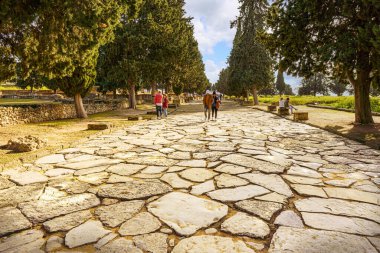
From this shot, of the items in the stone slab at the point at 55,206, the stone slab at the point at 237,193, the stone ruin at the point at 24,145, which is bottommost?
the stone slab at the point at 55,206

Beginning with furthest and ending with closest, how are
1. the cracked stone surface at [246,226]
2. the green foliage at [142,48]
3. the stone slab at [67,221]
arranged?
1. the green foliage at [142,48]
2. the stone slab at [67,221]
3. the cracked stone surface at [246,226]

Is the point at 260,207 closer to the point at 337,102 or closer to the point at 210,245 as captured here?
the point at 210,245

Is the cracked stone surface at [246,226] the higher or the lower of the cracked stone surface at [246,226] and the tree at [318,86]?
the lower

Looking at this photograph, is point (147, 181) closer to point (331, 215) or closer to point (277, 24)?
point (331, 215)

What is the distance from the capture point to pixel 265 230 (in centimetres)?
290

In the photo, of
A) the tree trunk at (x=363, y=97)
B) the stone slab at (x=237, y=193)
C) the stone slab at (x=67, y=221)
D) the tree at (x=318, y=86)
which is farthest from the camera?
the tree at (x=318, y=86)

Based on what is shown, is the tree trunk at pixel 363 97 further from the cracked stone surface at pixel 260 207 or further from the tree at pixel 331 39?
the cracked stone surface at pixel 260 207

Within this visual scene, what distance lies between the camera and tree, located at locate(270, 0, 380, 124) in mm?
10367

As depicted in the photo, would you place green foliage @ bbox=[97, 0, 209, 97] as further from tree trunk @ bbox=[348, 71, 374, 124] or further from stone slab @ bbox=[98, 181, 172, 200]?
stone slab @ bbox=[98, 181, 172, 200]

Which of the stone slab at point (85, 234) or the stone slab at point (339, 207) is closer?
the stone slab at point (85, 234)

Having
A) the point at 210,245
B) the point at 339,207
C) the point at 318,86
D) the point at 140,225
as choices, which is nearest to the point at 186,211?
the point at 140,225

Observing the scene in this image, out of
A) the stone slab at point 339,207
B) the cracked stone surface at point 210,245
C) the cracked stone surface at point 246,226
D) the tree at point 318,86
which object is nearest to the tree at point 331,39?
the stone slab at point 339,207

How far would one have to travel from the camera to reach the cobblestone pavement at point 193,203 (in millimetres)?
2680

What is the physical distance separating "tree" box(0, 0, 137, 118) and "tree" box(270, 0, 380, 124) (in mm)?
7763
